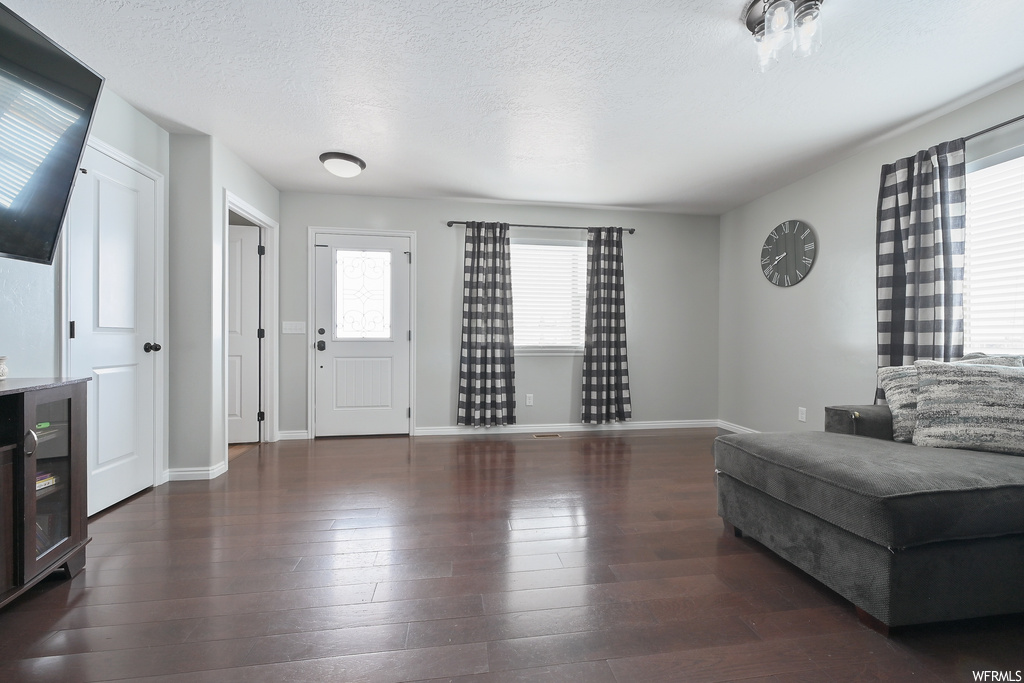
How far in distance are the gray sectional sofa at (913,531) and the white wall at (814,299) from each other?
1.81 meters

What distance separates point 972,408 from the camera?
1.87 metres

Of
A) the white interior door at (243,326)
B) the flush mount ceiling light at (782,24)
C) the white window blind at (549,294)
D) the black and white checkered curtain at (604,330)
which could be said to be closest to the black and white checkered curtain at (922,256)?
the flush mount ceiling light at (782,24)

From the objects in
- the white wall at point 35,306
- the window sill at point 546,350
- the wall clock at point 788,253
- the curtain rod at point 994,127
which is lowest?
the window sill at point 546,350

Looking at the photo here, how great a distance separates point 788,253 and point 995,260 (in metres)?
1.50

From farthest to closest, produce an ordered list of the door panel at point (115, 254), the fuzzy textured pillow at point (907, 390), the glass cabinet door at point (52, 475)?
the door panel at point (115, 254) < the fuzzy textured pillow at point (907, 390) < the glass cabinet door at point (52, 475)

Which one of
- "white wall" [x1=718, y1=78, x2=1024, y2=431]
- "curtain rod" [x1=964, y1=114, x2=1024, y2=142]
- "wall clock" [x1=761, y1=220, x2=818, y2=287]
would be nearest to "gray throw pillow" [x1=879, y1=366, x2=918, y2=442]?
"white wall" [x1=718, y1=78, x2=1024, y2=431]

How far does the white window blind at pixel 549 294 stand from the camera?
4637mm

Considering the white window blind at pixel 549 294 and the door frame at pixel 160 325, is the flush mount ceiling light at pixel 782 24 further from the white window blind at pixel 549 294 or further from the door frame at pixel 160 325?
the door frame at pixel 160 325

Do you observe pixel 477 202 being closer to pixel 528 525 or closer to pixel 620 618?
pixel 528 525

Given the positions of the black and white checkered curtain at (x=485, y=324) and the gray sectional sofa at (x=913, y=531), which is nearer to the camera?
the gray sectional sofa at (x=913, y=531)

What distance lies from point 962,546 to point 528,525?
1.66 metres

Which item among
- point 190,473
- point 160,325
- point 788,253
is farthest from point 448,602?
point 788,253

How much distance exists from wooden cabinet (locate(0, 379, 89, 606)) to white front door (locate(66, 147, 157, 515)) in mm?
742

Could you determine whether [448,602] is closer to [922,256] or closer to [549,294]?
[922,256]
